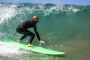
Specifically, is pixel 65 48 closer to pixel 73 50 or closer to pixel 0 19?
pixel 73 50

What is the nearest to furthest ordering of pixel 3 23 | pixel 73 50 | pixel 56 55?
pixel 56 55
pixel 73 50
pixel 3 23

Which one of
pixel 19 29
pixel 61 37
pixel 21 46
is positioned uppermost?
pixel 19 29

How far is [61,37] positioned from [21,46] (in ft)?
8.20

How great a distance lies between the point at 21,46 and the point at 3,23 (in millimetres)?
4955

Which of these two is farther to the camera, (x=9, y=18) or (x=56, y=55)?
(x=9, y=18)

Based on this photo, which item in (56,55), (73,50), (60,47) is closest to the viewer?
(56,55)

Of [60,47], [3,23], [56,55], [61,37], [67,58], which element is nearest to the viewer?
[67,58]

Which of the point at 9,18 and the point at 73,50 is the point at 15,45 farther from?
the point at 9,18

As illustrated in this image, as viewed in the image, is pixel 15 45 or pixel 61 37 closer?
pixel 15 45

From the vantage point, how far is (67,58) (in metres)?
3.90

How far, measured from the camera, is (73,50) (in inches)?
187

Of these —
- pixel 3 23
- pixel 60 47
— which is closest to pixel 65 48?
pixel 60 47

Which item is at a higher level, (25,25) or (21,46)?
(25,25)

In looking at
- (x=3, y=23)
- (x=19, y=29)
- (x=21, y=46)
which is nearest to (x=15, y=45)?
(x=21, y=46)
